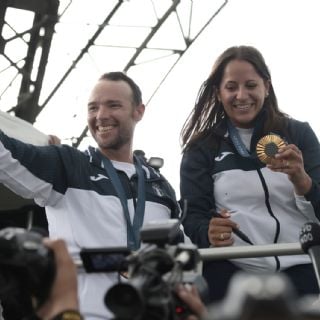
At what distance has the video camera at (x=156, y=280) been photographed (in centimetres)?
146

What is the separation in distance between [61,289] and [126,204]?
126 cm

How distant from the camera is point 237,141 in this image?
3.01 metres

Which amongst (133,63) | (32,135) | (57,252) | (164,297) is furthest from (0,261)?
(133,63)

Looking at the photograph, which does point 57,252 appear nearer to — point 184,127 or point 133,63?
point 184,127

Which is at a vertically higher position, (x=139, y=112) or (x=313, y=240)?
(x=139, y=112)

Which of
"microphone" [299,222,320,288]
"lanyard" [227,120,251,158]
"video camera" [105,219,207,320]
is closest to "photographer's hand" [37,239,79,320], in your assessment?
"video camera" [105,219,207,320]

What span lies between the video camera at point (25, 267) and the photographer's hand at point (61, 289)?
12 millimetres

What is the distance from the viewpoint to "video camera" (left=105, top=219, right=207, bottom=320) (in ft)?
4.81

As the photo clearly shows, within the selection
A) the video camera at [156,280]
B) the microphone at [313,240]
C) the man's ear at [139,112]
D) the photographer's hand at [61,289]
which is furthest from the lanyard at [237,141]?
the photographer's hand at [61,289]

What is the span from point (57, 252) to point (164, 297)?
0.83ft

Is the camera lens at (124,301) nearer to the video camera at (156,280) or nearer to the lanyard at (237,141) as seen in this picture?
the video camera at (156,280)

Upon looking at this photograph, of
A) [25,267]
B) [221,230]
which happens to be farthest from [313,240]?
[25,267]

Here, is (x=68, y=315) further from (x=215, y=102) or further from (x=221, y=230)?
(x=215, y=102)

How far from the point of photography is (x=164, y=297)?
154 cm
